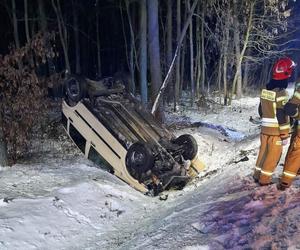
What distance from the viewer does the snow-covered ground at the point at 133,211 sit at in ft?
15.9

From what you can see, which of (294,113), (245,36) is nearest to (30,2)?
(245,36)

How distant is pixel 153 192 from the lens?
7562 mm

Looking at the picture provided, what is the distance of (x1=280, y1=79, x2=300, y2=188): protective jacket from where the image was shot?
558 cm

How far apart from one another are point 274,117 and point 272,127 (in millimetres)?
149

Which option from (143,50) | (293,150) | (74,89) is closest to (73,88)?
(74,89)

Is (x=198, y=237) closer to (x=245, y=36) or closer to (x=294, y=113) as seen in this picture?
(x=294, y=113)

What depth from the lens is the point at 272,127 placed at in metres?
5.95

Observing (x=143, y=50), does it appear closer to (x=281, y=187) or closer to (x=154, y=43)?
(x=154, y=43)

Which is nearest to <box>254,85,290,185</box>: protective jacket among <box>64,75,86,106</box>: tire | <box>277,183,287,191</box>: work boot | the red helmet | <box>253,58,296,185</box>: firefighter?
<box>253,58,296,185</box>: firefighter

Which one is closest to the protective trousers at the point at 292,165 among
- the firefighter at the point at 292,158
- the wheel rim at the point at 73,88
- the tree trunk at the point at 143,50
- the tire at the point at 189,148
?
the firefighter at the point at 292,158

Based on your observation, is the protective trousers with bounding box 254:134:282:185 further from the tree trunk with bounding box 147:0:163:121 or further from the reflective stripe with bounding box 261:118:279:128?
the tree trunk with bounding box 147:0:163:121

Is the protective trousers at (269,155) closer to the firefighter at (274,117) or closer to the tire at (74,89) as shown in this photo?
the firefighter at (274,117)

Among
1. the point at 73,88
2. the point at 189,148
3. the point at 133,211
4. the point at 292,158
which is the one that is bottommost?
the point at 133,211

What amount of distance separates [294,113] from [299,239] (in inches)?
73.2
